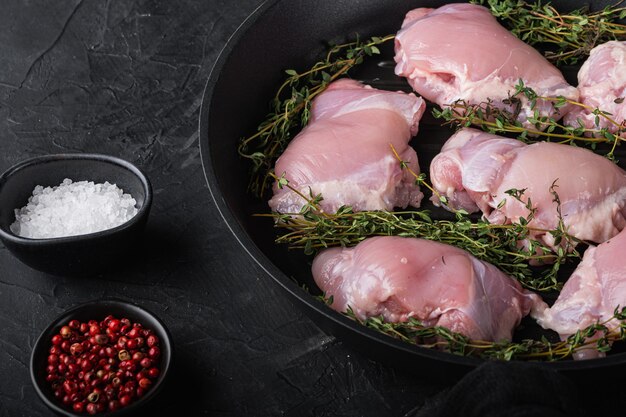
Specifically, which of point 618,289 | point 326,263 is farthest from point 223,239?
point 618,289

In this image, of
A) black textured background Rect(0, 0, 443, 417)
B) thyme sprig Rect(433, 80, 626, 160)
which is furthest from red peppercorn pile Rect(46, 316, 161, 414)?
thyme sprig Rect(433, 80, 626, 160)

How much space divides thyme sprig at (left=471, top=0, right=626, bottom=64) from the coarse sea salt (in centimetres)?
149

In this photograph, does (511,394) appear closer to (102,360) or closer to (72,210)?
(102,360)

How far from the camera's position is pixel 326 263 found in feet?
7.96

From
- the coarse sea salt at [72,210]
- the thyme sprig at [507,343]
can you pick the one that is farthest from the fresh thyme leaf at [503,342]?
the coarse sea salt at [72,210]

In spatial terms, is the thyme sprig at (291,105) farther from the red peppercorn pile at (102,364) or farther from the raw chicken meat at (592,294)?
the raw chicken meat at (592,294)

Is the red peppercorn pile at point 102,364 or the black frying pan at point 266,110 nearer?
the black frying pan at point 266,110

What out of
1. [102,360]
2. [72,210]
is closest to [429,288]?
[102,360]

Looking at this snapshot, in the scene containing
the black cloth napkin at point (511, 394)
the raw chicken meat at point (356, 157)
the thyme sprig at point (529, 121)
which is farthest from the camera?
the thyme sprig at point (529, 121)

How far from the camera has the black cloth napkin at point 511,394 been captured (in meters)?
1.82

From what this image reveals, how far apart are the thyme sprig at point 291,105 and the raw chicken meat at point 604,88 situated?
69cm

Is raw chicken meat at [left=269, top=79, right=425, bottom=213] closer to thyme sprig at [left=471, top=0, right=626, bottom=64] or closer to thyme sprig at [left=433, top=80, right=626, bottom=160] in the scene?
thyme sprig at [left=433, top=80, right=626, bottom=160]

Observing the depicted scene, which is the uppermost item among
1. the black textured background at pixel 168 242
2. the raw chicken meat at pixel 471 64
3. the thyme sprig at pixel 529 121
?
the raw chicken meat at pixel 471 64

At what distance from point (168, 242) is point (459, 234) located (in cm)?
92
